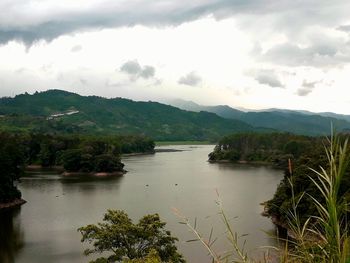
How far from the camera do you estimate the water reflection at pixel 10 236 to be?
1668 inches

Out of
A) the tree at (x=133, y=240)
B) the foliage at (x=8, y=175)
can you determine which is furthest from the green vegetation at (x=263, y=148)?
the tree at (x=133, y=240)

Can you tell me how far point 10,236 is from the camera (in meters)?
49.5

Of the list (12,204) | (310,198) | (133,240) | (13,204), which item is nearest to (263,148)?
(13,204)

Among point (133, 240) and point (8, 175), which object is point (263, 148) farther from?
point (133, 240)

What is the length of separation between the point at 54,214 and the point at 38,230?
374 inches

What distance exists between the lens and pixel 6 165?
7106cm

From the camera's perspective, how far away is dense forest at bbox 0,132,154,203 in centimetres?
7088

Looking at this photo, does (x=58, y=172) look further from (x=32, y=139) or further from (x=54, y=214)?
(x=54, y=214)

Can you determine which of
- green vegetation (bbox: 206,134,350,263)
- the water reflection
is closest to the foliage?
the water reflection

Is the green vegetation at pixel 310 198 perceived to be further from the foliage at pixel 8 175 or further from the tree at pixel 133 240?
the foliage at pixel 8 175

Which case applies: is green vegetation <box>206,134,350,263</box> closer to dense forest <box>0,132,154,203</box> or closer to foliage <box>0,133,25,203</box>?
foliage <box>0,133,25,203</box>

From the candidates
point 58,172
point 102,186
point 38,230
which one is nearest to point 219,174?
point 102,186

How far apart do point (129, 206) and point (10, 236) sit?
67.6ft

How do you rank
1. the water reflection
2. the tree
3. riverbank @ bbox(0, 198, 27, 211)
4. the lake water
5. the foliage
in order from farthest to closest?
1. the foliage
2. riverbank @ bbox(0, 198, 27, 211)
3. the lake water
4. the water reflection
5. the tree
